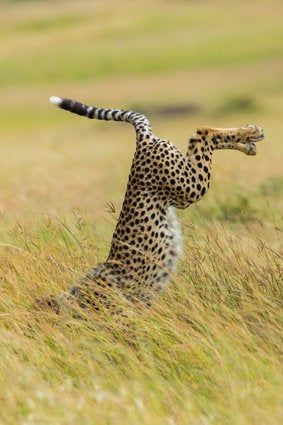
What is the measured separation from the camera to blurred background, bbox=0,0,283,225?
13.4 m

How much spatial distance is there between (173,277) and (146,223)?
294 mm

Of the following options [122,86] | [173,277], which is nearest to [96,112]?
[173,277]

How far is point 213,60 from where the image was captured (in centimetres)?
3481

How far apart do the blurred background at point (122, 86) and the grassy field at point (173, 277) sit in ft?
0.30

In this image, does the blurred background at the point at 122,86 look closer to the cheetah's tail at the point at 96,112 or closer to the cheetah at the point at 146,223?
the cheetah's tail at the point at 96,112

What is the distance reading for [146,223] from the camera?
5.02m

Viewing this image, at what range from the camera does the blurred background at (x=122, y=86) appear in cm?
1341

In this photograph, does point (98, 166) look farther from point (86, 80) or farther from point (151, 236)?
point (86, 80)

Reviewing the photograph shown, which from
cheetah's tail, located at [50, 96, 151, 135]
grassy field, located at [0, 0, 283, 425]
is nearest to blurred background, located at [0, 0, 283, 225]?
grassy field, located at [0, 0, 283, 425]

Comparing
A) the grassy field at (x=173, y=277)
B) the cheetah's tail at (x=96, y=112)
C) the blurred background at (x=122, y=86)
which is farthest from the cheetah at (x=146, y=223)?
the blurred background at (x=122, y=86)

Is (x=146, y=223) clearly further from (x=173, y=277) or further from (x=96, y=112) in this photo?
(x=96, y=112)

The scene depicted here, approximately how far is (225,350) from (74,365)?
0.62 m

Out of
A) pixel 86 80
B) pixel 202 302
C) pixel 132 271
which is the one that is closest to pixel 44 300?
pixel 132 271

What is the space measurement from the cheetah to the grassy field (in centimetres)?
12
